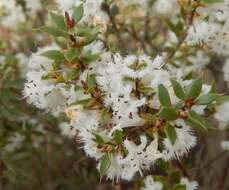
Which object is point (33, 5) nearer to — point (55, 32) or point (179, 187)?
point (55, 32)

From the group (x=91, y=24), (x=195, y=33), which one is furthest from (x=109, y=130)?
(x=195, y=33)

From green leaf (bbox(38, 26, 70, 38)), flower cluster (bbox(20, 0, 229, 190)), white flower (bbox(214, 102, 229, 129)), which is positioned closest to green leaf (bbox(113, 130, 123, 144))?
flower cluster (bbox(20, 0, 229, 190))

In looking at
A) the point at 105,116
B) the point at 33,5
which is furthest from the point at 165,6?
the point at 105,116

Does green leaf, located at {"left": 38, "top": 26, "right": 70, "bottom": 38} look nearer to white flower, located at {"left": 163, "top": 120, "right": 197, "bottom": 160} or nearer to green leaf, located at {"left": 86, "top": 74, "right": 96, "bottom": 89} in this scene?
green leaf, located at {"left": 86, "top": 74, "right": 96, "bottom": 89}

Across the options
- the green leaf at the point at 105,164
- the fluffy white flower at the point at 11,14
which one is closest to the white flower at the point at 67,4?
the green leaf at the point at 105,164

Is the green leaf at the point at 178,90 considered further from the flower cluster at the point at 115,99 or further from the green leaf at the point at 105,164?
the green leaf at the point at 105,164

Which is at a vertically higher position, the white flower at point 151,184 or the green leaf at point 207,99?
the green leaf at point 207,99
